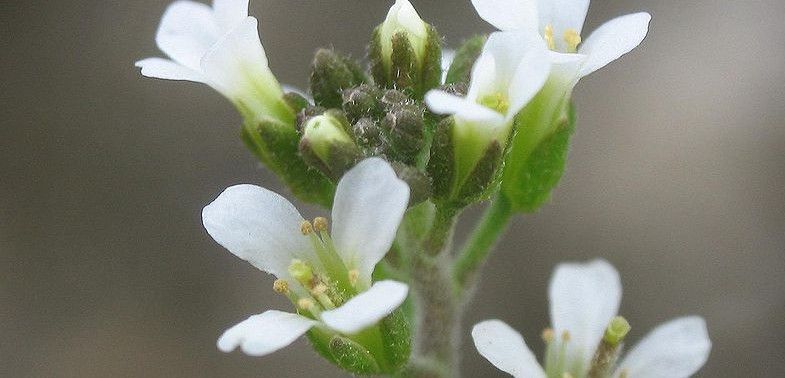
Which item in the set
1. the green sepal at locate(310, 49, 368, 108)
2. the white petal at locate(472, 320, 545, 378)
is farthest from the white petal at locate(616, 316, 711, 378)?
the green sepal at locate(310, 49, 368, 108)

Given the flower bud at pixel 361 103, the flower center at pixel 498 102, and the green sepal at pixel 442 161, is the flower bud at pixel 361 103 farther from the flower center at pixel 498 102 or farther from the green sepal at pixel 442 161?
the flower center at pixel 498 102

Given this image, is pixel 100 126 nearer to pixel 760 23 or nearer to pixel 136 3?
pixel 136 3

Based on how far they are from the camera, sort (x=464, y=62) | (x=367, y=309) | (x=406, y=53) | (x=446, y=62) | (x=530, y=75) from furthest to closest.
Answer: (x=446, y=62) < (x=464, y=62) < (x=406, y=53) < (x=530, y=75) < (x=367, y=309)

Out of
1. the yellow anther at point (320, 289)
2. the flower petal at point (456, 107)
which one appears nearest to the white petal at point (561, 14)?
the flower petal at point (456, 107)

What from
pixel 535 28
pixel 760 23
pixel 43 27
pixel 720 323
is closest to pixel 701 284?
pixel 720 323

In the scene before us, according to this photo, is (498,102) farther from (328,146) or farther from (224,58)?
(224,58)

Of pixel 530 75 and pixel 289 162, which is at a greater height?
pixel 289 162

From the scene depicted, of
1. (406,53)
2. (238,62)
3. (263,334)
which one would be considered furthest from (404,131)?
(263,334)
